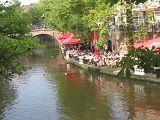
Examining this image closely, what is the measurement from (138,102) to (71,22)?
60.3ft

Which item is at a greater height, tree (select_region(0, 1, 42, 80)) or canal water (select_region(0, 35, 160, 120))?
tree (select_region(0, 1, 42, 80))

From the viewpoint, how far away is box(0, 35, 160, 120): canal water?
576 inches

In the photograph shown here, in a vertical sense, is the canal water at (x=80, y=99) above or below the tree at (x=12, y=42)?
below

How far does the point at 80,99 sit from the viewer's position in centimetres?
1755

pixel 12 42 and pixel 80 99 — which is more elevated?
pixel 12 42

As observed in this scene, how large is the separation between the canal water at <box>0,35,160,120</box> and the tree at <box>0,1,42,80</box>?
4.39 m

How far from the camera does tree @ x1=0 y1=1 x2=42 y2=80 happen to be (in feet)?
31.3

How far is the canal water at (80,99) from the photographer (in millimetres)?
14641

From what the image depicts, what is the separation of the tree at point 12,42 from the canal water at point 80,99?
4.39 meters

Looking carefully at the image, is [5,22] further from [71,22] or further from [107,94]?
[71,22]

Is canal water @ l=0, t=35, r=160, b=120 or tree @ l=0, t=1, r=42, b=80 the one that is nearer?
tree @ l=0, t=1, r=42, b=80

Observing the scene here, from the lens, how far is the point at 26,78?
25297mm

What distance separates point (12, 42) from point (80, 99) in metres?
8.66

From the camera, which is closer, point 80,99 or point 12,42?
point 12,42
